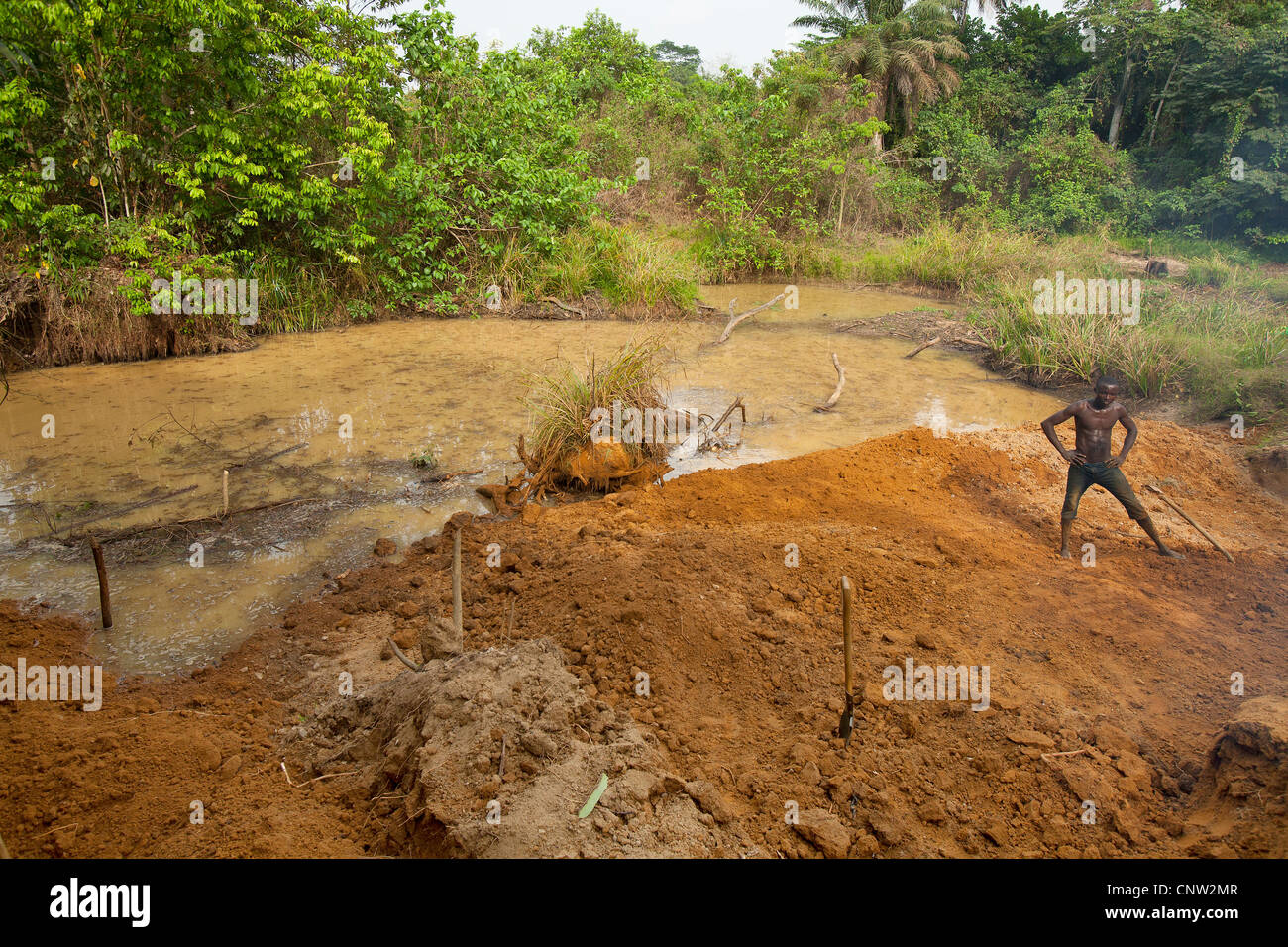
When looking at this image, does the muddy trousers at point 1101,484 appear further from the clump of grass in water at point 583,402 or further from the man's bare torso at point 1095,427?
the clump of grass in water at point 583,402

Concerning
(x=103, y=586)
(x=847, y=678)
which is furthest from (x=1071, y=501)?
(x=103, y=586)

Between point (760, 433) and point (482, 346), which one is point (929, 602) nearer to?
point (760, 433)

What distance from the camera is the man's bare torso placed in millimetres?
5164

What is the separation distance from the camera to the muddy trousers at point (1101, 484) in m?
5.18

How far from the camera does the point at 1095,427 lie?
17.0ft

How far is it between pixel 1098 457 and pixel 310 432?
709cm

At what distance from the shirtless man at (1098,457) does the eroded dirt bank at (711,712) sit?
276mm

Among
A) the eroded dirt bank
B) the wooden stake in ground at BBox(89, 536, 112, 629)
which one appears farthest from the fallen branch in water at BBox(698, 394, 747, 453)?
the wooden stake in ground at BBox(89, 536, 112, 629)

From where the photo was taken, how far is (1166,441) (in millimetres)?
7328

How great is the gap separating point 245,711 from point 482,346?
8.56 m

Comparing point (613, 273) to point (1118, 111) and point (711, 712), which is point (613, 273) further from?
point (1118, 111)

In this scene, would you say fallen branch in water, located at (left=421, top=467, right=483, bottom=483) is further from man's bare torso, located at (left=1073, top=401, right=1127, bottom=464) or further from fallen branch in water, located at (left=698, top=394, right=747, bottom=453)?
man's bare torso, located at (left=1073, top=401, right=1127, bottom=464)

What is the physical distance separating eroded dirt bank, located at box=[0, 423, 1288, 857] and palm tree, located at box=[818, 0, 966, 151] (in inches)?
837

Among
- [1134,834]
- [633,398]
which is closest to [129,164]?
[633,398]
